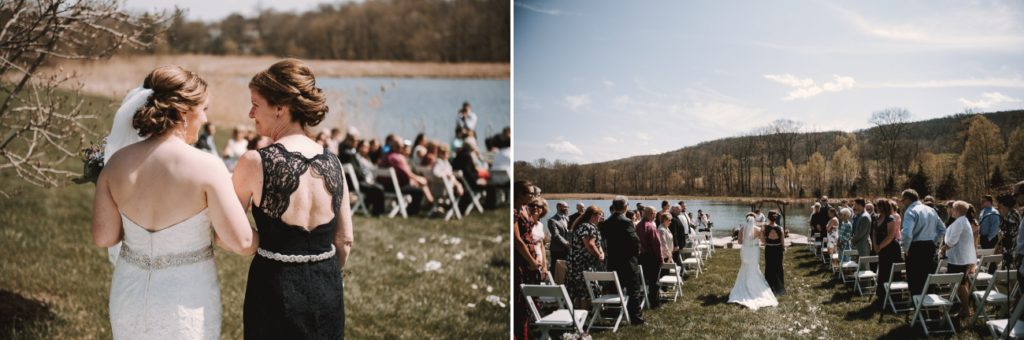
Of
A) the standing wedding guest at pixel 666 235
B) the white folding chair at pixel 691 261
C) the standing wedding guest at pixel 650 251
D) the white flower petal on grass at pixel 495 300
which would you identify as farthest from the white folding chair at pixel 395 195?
the white folding chair at pixel 691 261

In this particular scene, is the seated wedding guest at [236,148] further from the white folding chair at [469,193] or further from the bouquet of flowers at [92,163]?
the bouquet of flowers at [92,163]

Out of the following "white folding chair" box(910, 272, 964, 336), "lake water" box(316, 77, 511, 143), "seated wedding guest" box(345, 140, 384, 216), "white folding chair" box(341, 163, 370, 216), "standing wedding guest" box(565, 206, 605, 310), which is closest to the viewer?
"white folding chair" box(910, 272, 964, 336)

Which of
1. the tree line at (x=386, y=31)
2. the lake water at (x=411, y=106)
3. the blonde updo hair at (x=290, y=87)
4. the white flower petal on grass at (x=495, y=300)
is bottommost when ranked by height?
the white flower petal on grass at (x=495, y=300)

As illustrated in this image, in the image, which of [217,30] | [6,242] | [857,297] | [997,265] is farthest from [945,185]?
[217,30]

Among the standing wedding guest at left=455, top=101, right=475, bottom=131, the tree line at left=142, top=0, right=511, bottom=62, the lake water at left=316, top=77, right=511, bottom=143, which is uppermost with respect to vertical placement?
the tree line at left=142, top=0, right=511, bottom=62

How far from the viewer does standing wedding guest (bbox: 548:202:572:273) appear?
580 cm

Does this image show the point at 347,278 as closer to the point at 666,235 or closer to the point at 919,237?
the point at 666,235

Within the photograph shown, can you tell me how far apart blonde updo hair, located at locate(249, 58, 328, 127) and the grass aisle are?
3052 millimetres

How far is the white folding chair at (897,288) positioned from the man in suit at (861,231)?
178 millimetres

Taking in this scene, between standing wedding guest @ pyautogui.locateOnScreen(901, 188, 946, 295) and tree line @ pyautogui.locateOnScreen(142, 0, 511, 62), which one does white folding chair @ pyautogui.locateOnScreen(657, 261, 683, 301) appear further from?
tree line @ pyautogui.locateOnScreen(142, 0, 511, 62)

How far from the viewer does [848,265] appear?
4887mm

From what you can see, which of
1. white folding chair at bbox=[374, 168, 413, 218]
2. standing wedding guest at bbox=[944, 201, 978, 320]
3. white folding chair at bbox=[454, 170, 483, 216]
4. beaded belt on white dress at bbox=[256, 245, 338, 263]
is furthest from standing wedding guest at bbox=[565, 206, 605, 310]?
white folding chair at bbox=[454, 170, 483, 216]

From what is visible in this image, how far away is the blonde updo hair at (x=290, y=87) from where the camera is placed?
3.11 meters

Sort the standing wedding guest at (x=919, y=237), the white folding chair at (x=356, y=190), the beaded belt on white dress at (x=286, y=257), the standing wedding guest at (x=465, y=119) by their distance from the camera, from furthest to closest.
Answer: the standing wedding guest at (x=465, y=119)
the white folding chair at (x=356, y=190)
the standing wedding guest at (x=919, y=237)
the beaded belt on white dress at (x=286, y=257)
